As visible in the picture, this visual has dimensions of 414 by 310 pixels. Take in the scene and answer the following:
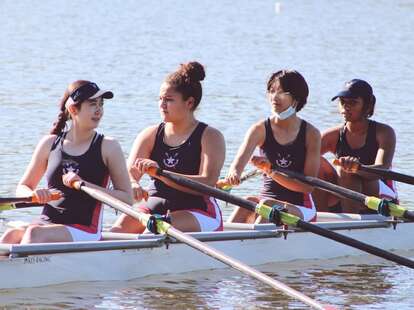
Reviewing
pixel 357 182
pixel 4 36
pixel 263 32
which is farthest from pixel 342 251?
pixel 263 32

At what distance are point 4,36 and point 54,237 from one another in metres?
26.0

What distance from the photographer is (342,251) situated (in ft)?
38.5

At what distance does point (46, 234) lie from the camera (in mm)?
9477

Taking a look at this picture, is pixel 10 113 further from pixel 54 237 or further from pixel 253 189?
pixel 54 237

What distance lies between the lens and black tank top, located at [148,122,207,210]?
1048 cm

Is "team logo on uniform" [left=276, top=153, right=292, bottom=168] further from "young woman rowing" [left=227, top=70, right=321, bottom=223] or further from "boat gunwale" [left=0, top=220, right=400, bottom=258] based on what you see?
"boat gunwale" [left=0, top=220, right=400, bottom=258]

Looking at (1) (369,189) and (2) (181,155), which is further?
(1) (369,189)

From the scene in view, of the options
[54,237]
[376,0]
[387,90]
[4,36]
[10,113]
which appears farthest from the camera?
[376,0]

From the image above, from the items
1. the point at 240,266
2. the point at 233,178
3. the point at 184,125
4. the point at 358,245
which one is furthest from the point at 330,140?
the point at 240,266

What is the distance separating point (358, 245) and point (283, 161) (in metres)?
1.43

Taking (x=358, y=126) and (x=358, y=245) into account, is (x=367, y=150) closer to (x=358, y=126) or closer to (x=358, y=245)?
(x=358, y=126)

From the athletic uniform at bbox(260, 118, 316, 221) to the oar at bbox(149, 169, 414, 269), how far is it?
0.84 m

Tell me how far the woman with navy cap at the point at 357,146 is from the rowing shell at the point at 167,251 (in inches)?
18.2

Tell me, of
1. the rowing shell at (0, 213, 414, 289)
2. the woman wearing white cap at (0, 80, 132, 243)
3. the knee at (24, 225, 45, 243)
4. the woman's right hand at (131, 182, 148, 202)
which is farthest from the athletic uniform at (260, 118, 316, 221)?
the knee at (24, 225, 45, 243)
